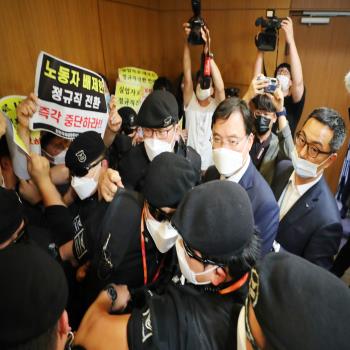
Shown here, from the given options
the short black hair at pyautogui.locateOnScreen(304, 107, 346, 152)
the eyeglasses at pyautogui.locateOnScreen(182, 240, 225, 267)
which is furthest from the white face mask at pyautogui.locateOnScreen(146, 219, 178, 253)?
the short black hair at pyautogui.locateOnScreen(304, 107, 346, 152)

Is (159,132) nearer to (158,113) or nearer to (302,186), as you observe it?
(158,113)

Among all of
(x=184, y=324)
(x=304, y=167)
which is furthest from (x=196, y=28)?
(x=184, y=324)

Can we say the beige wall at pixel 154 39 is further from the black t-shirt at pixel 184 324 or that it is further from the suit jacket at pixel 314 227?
the suit jacket at pixel 314 227

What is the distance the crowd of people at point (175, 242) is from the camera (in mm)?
599

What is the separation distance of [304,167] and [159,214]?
0.92 metres

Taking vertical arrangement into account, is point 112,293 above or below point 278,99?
below

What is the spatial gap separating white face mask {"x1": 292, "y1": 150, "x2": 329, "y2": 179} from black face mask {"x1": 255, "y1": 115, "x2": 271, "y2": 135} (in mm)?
624

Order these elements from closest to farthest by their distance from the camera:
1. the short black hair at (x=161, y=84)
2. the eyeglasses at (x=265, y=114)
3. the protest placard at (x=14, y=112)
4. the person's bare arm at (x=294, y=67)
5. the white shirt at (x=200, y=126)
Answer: the protest placard at (x=14, y=112) → the eyeglasses at (x=265, y=114) → the person's bare arm at (x=294, y=67) → the white shirt at (x=200, y=126) → the short black hair at (x=161, y=84)

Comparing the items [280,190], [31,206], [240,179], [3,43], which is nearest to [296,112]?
[280,190]

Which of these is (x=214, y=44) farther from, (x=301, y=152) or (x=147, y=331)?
(x=147, y=331)

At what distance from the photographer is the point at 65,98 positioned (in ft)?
5.43

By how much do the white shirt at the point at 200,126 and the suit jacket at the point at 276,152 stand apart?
82 cm

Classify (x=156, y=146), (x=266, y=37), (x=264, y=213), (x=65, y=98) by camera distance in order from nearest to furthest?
(x=264, y=213) → (x=65, y=98) → (x=156, y=146) → (x=266, y=37)

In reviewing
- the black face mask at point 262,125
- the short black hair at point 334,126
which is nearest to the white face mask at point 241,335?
the short black hair at point 334,126
